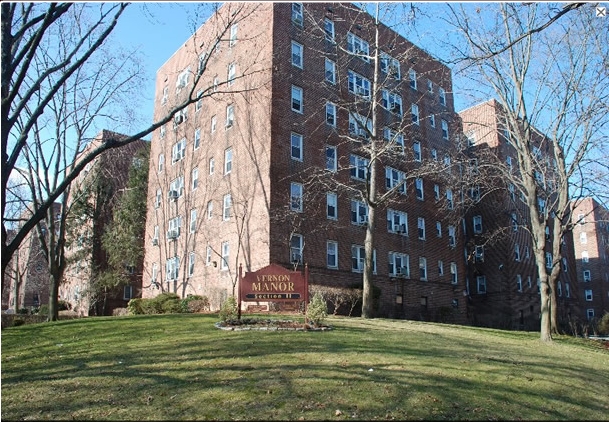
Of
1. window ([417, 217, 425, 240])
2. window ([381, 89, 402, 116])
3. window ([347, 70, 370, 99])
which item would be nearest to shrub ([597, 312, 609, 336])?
window ([417, 217, 425, 240])

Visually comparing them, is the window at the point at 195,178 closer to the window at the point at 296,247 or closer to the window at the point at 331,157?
the window at the point at 331,157

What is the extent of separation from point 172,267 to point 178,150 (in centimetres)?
746

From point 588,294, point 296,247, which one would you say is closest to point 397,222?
point 296,247

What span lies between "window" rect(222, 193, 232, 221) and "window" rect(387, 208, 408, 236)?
9.16 m

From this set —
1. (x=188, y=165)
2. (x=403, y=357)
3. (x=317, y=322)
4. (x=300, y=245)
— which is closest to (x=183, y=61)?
(x=188, y=165)

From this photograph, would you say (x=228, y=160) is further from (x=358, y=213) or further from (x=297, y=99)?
(x=358, y=213)

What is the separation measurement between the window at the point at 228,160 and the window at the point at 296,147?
3503 millimetres

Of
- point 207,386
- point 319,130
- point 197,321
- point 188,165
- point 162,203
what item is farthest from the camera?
point 162,203

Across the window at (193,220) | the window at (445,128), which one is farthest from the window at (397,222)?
the window at (193,220)

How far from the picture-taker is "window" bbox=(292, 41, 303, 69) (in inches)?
1071

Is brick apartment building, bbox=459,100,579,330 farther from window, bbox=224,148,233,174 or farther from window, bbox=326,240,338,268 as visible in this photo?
window, bbox=224,148,233,174

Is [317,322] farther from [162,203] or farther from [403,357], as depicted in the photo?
[162,203]

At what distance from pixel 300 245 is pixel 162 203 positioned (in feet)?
43.8

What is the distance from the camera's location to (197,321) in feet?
51.5
